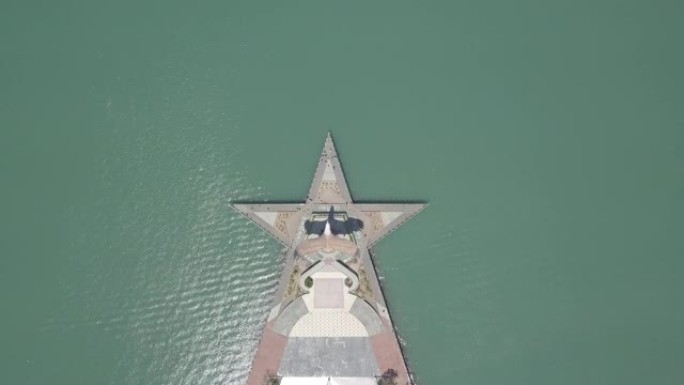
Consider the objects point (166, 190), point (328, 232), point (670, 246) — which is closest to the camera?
point (328, 232)

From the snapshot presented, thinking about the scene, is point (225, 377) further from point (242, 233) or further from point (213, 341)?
point (242, 233)

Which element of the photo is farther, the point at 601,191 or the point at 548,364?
the point at 601,191

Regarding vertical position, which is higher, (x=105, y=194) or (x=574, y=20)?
(x=574, y=20)

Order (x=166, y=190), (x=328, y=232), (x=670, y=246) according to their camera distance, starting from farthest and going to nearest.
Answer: (x=166, y=190) → (x=670, y=246) → (x=328, y=232)

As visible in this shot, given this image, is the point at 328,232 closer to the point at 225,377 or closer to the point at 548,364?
the point at 225,377

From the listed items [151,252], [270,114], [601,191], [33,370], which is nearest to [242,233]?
[151,252]

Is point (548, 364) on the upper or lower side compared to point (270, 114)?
lower

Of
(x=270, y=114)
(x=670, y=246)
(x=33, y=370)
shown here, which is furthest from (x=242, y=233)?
(x=670, y=246)

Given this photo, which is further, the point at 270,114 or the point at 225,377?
the point at 270,114

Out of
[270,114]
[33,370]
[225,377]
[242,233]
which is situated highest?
[270,114]
